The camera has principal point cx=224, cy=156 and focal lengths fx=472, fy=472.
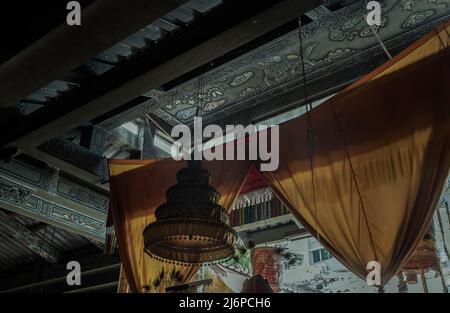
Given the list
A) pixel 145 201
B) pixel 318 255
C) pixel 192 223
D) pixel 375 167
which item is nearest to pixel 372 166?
pixel 375 167

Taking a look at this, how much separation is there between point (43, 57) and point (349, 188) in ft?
7.41

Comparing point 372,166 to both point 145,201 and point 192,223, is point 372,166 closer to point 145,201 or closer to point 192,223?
point 192,223

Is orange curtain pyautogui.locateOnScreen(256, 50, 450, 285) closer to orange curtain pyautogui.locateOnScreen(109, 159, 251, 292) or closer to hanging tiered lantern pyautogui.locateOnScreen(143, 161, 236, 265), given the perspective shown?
orange curtain pyautogui.locateOnScreen(109, 159, 251, 292)

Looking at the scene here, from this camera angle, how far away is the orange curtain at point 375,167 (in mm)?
2826

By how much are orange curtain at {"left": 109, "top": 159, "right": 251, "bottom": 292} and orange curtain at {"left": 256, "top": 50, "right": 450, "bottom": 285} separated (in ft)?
1.44

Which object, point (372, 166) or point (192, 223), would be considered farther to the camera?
point (372, 166)

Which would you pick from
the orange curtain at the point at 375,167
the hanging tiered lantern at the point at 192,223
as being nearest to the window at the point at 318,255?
the orange curtain at the point at 375,167

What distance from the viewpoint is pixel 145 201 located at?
4258mm

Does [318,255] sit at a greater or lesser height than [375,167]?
greater

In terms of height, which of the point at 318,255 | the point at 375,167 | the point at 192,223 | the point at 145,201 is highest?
the point at 318,255

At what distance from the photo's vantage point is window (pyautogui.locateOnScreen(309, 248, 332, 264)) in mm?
7457

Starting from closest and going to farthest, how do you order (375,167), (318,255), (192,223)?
(192,223)
(375,167)
(318,255)

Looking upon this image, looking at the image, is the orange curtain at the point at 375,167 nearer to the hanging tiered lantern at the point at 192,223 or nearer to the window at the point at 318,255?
the hanging tiered lantern at the point at 192,223

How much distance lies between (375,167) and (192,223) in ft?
4.15
